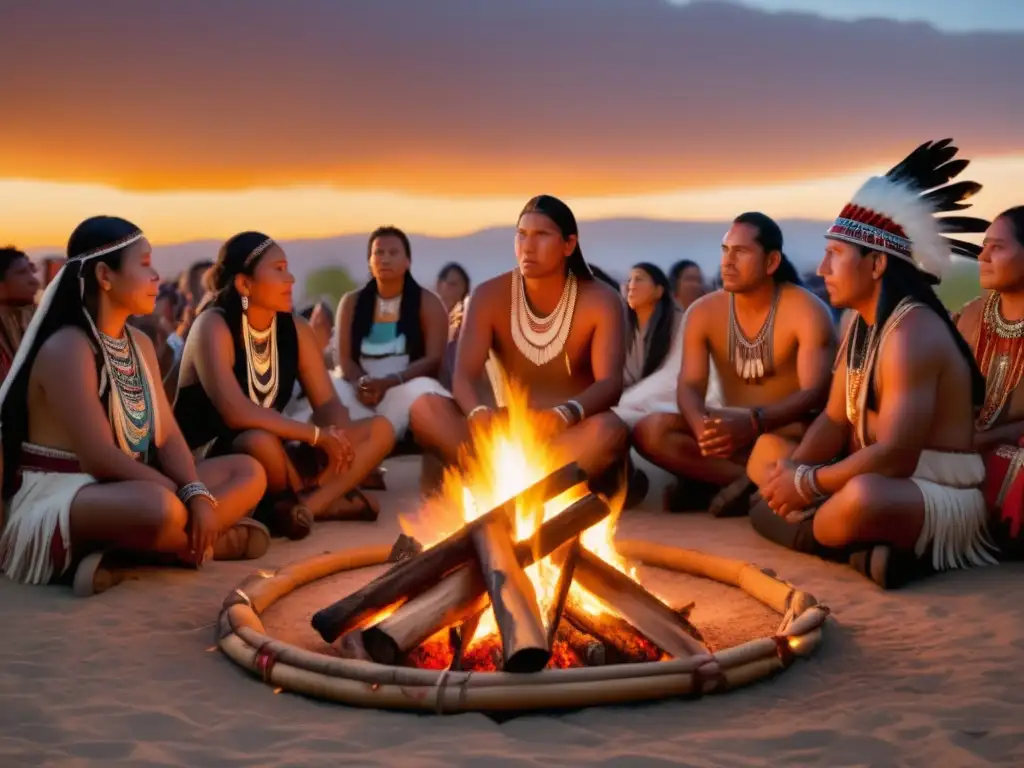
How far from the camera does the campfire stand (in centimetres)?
384

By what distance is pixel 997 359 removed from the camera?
5777mm

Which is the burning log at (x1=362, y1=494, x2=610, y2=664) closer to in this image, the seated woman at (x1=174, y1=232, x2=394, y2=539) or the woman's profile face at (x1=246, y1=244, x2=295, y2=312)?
the seated woman at (x1=174, y1=232, x2=394, y2=539)

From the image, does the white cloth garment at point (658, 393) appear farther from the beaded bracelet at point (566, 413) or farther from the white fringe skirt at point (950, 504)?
the white fringe skirt at point (950, 504)

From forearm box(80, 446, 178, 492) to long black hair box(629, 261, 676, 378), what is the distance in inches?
186

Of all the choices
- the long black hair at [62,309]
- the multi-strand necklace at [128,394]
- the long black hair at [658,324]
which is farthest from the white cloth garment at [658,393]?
the long black hair at [62,309]

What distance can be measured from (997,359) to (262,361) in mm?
3967

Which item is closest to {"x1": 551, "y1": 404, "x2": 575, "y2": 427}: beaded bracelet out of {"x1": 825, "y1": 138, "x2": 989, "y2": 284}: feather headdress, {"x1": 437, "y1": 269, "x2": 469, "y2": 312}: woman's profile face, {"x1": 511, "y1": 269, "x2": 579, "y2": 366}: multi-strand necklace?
{"x1": 511, "y1": 269, "x2": 579, "y2": 366}: multi-strand necklace

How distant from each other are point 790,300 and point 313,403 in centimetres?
290

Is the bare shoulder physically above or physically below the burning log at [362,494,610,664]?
above

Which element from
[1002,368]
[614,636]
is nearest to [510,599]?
[614,636]

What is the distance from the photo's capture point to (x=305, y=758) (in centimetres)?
321

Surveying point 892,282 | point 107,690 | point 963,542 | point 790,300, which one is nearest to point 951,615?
point 963,542

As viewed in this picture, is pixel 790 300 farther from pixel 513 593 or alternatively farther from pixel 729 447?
pixel 513 593

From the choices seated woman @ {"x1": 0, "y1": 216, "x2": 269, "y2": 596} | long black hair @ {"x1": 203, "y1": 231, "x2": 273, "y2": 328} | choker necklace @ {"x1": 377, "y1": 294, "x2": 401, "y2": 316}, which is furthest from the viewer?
choker necklace @ {"x1": 377, "y1": 294, "x2": 401, "y2": 316}
